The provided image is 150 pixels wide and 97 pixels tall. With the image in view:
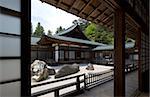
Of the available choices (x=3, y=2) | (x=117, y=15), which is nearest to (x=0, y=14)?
(x=3, y=2)

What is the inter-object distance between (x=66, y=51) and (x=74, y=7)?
1621 centimetres

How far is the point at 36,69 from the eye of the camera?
10766 millimetres

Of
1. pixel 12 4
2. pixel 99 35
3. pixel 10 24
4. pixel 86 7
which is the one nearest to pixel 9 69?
pixel 10 24

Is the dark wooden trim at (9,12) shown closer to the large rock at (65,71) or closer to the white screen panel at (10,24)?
the white screen panel at (10,24)

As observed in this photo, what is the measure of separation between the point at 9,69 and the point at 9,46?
17 cm

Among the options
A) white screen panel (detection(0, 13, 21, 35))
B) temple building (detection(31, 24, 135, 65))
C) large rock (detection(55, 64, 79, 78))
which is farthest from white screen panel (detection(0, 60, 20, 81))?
temple building (detection(31, 24, 135, 65))

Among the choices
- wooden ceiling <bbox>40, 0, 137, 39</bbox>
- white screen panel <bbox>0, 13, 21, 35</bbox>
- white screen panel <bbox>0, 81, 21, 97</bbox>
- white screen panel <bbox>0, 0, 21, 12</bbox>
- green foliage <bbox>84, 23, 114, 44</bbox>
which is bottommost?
white screen panel <bbox>0, 81, 21, 97</bbox>

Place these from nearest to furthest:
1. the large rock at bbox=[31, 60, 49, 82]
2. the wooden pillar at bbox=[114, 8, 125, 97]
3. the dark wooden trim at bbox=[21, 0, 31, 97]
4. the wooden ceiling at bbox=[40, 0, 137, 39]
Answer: the dark wooden trim at bbox=[21, 0, 31, 97] → the wooden ceiling at bbox=[40, 0, 137, 39] → the wooden pillar at bbox=[114, 8, 125, 97] → the large rock at bbox=[31, 60, 49, 82]

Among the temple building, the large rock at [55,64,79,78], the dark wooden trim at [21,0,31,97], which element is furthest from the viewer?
the temple building

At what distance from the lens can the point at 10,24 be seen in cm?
141

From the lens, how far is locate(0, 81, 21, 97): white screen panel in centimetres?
134

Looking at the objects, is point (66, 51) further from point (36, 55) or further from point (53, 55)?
point (36, 55)

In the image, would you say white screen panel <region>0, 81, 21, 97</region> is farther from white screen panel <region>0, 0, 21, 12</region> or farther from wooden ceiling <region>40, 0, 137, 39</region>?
wooden ceiling <region>40, 0, 137, 39</region>

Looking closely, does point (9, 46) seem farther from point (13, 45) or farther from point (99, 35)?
point (99, 35)
